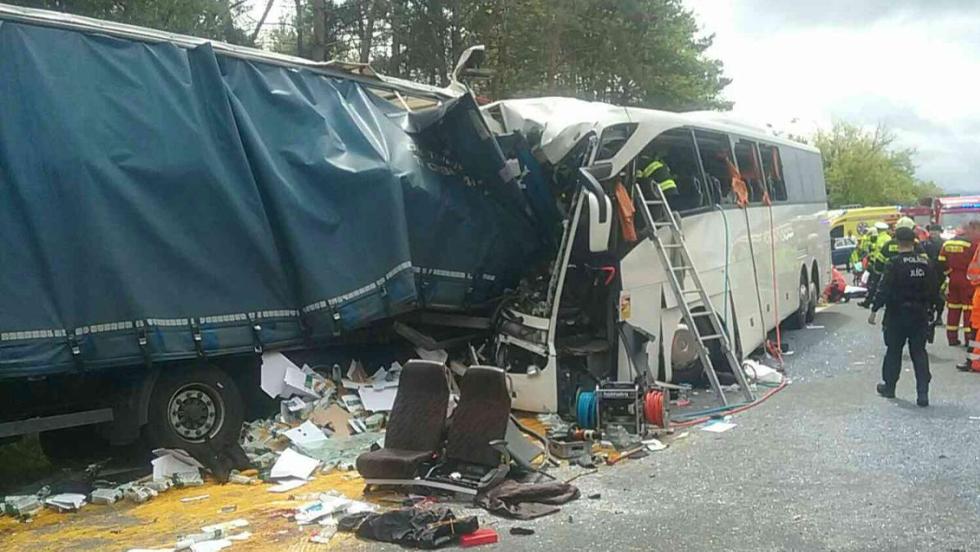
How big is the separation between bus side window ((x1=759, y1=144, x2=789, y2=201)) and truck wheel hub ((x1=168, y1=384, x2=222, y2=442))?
8779 mm

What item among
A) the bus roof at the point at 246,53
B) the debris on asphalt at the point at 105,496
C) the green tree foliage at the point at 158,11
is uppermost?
the green tree foliage at the point at 158,11

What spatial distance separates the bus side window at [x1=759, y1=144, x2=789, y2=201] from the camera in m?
13.4

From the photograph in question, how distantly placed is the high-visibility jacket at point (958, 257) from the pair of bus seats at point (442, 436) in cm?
901

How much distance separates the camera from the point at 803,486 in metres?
6.59

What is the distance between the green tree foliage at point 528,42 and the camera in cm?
2180

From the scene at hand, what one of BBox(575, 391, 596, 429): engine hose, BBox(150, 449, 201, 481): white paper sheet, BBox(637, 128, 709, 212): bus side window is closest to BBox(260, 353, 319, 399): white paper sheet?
BBox(150, 449, 201, 481): white paper sheet

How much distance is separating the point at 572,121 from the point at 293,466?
4.18m

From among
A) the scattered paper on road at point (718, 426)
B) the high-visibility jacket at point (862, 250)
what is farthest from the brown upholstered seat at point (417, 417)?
the high-visibility jacket at point (862, 250)

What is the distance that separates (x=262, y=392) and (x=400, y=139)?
2657 millimetres

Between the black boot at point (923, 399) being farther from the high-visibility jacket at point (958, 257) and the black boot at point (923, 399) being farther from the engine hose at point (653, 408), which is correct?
the high-visibility jacket at point (958, 257)

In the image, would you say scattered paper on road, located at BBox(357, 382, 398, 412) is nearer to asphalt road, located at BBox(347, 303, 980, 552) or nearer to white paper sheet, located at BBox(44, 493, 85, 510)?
asphalt road, located at BBox(347, 303, 980, 552)

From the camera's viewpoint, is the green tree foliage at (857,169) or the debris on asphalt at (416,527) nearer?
the debris on asphalt at (416,527)

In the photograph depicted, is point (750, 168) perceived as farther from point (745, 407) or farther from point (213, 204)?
point (213, 204)

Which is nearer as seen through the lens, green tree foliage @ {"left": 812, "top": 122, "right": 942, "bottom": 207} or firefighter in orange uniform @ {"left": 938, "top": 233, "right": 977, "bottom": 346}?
firefighter in orange uniform @ {"left": 938, "top": 233, "right": 977, "bottom": 346}
